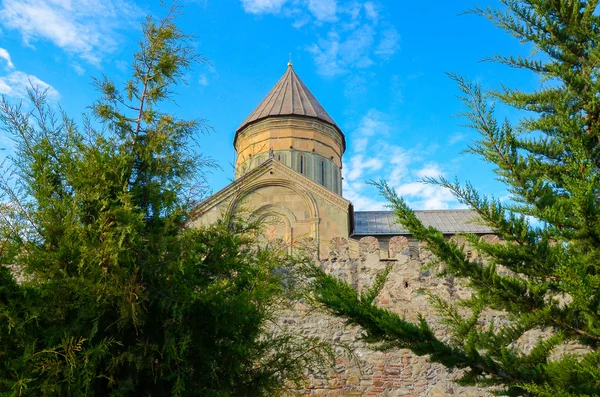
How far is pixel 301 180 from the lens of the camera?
44.2ft

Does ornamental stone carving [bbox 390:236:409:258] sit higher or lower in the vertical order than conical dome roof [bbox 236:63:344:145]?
lower

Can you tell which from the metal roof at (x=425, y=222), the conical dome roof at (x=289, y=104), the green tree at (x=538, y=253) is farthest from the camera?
the conical dome roof at (x=289, y=104)

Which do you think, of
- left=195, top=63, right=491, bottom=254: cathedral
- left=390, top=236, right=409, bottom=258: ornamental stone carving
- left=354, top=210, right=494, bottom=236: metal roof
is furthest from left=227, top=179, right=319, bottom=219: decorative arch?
left=390, top=236, right=409, bottom=258: ornamental stone carving

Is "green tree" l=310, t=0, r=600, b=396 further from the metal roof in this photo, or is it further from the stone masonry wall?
the metal roof

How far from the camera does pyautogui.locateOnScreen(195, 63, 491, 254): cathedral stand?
1309 centimetres

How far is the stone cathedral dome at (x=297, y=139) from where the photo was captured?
1581 cm

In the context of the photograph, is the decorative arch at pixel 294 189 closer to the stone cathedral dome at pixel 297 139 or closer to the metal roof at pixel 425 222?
the metal roof at pixel 425 222

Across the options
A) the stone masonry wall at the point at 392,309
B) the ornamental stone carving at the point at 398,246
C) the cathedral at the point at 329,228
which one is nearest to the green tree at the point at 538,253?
the cathedral at the point at 329,228

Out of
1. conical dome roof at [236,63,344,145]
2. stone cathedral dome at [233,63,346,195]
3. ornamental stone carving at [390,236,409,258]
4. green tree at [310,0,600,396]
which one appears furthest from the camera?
conical dome roof at [236,63,344,145]

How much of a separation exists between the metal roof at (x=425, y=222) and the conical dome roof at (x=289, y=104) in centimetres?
295

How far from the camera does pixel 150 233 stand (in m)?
4.16

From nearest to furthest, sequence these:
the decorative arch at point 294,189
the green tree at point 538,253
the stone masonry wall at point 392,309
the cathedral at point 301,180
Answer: the green tree at point 538,253 → the stone masonry wall at point 392,309 → the cathedral at point 301,180 → the decorative arch at point 294,189

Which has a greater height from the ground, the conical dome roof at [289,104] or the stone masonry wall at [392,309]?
the conical dome roof at [289,104]

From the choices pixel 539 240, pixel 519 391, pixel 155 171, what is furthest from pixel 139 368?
pixel 539 240
